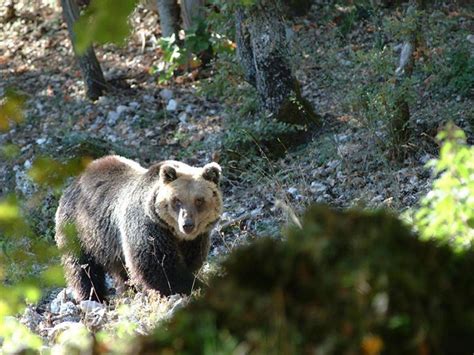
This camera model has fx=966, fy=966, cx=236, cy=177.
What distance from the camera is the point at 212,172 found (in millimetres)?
8133

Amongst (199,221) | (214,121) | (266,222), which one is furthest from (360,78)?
(199,221)

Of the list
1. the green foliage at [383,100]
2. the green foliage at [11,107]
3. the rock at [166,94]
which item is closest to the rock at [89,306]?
the green foliage at [383,100]

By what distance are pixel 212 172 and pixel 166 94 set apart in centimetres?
673

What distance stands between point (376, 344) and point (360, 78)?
10093mm

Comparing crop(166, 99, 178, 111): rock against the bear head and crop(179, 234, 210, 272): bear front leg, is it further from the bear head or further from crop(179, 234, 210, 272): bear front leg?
crop(179, 234, 210, 272): bear front leg

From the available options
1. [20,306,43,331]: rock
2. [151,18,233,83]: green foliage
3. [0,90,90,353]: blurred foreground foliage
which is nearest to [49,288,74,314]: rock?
[20,306,43,331]: rock

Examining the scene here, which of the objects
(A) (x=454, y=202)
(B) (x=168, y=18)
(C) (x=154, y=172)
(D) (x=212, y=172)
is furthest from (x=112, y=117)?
(A) (x=454, y=202)

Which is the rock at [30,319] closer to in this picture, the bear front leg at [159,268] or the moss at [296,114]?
the bear front leg at [159,268]

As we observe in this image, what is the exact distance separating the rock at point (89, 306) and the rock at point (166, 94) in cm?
702

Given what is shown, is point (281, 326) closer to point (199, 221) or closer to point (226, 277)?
point (226, 277)

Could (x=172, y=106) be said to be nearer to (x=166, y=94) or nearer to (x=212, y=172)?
(x=166, y=94)

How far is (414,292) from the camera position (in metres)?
2.88

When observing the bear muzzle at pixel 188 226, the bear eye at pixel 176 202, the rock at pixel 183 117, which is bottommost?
the bear muzzle at pixel 188 226

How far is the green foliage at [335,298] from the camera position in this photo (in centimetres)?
275
